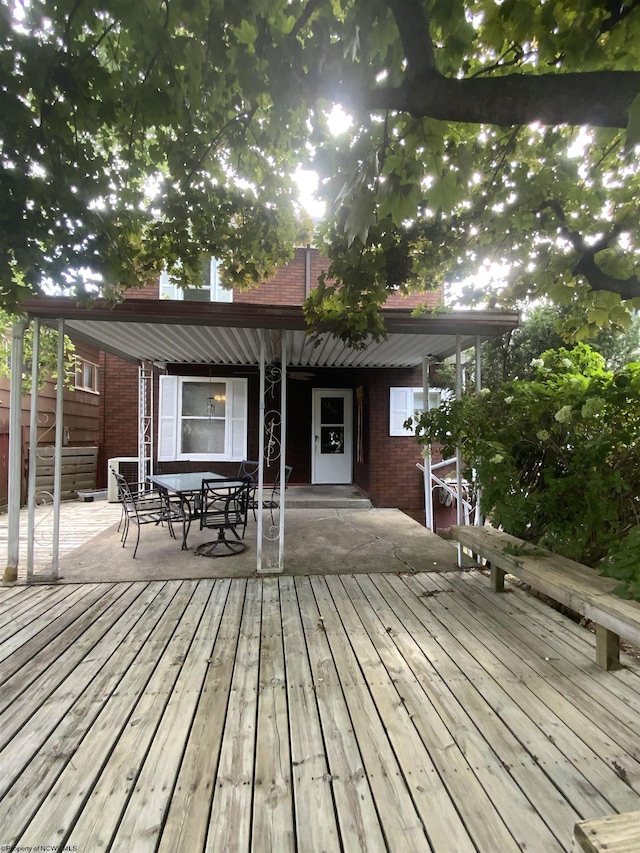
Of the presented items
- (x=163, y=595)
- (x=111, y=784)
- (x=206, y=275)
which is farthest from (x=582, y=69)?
(x=206, y=275)

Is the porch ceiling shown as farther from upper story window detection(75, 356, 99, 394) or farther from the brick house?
upper story window detection(75, 356, 99, 394)

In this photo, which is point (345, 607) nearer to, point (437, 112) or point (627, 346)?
point (437, 112)

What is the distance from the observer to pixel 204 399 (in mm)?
8555

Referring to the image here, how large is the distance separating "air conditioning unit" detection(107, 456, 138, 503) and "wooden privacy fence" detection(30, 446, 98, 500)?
79 centimetres

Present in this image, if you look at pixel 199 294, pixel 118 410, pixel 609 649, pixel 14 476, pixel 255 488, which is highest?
pixel 199 294

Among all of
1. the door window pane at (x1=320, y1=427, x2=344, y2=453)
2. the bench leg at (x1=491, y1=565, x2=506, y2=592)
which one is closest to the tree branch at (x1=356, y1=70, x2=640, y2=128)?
the bench leg at (x1=491, y1=565, x2=506, y2=592)

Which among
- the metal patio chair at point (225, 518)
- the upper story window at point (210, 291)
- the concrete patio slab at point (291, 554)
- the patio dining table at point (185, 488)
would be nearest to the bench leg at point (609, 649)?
the concrete patio slab at point (291, 554)

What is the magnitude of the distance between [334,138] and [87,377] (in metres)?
10.1

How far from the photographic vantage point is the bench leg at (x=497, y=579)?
3816mm

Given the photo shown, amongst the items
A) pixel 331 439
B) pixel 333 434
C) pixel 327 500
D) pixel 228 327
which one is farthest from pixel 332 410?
pixel 228 327

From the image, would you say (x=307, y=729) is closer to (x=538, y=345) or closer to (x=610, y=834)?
(x=610, y=834)

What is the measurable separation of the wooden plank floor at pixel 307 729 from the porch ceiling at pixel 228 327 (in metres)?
2.78

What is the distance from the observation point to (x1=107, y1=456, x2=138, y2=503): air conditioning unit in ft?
28.3

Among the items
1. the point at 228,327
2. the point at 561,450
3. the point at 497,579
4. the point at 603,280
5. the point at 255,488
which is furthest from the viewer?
the point at 255,488
